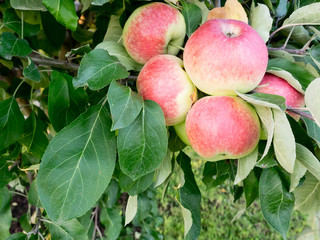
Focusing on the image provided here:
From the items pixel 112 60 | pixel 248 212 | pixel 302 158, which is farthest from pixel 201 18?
pixel 248 212

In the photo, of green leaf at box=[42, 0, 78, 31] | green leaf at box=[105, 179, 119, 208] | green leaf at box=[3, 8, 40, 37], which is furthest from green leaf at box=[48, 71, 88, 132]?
green leaf at box=[105, 179, 119, 208]

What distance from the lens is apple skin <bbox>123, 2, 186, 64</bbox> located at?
0.62 meters

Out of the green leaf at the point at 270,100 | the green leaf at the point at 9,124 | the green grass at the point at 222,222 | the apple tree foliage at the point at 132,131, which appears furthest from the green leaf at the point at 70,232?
the green grass at the point at 222,222

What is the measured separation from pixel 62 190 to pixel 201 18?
0.42 m

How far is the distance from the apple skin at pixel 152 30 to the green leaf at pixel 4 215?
62 cm

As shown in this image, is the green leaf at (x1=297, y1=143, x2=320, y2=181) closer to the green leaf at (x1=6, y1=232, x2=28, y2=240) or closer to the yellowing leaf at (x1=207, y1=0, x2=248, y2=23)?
the yellowing leaf at (x1=207, y1=0, x2=248, y2=23)

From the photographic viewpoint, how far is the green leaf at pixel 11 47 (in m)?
0.72

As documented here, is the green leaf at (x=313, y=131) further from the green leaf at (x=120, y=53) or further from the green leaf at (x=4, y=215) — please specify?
the green leaf at (x=4, y=215)

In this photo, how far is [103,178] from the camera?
57cm

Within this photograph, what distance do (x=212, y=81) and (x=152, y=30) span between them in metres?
0.17

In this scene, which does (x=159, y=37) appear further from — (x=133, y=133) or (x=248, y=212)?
(x=248, y=212)

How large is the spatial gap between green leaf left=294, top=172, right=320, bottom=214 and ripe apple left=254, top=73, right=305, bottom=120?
0.71ft

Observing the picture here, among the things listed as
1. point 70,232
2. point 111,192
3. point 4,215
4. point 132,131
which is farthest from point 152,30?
point 111,192

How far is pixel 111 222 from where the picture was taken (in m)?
1.36
